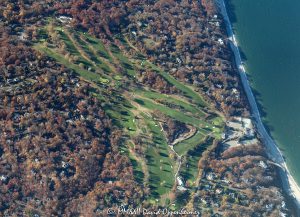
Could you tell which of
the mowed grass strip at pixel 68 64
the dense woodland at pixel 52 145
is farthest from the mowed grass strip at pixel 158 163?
the mowed grass strip at pixel 68 64

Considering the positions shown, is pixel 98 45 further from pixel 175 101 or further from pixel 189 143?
pixel 189 143

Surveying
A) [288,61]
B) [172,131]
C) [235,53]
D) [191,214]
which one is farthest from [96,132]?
[288,61]

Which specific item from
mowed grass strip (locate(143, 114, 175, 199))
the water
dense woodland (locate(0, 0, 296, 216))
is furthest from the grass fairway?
the water

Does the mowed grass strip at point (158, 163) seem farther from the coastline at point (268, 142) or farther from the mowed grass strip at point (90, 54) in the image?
the coastline at point (268, 142)

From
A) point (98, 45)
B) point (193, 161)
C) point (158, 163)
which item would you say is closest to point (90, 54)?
point (98, 45)

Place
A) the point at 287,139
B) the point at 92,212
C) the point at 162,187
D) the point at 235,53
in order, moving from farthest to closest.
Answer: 1. the point at 235,53
2. the point at 287,139
3. the point at 162,187
4. the point at 92,212

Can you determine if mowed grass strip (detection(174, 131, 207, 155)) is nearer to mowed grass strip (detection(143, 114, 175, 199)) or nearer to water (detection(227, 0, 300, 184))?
mowed grass strip (detection(143, 114, 175, 199))

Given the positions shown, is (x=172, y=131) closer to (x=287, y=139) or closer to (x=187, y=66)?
(x=187, y=66)

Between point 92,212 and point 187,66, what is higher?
point 187,66
